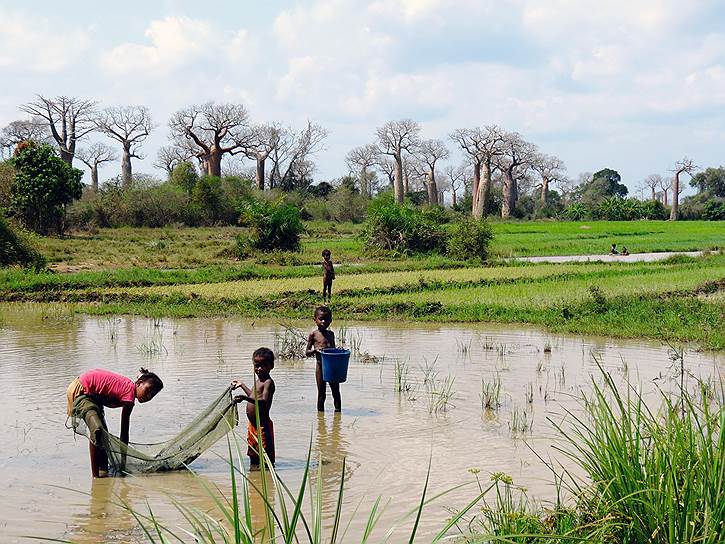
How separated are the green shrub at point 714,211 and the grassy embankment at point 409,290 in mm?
42496

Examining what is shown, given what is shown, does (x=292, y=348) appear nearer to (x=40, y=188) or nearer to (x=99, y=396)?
(x=99, y=396)

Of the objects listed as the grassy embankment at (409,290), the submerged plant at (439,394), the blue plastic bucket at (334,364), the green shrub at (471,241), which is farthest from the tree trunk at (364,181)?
the blue plastic bucket at (334,364)

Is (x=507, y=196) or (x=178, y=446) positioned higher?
(x=507, y=196)

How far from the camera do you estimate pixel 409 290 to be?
19328 mm

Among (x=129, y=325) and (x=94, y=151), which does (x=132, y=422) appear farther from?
(x=94, y=151)

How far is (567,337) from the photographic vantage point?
44.1ft

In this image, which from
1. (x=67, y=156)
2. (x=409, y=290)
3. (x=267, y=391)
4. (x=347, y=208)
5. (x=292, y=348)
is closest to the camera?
(x=267, y=391)

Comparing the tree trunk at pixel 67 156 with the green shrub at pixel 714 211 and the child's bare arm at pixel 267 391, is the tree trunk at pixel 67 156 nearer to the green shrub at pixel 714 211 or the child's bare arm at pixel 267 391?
the green shrub at pixel 714 211

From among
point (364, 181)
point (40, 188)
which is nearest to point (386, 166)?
→ point (364, 181)

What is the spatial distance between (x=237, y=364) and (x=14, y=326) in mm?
5776

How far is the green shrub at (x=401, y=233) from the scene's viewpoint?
103ft

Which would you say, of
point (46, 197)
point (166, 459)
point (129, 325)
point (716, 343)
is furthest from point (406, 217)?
point (166, 459)

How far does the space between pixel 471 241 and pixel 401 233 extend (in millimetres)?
3477

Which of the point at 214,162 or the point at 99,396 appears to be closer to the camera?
the point at 99,396
